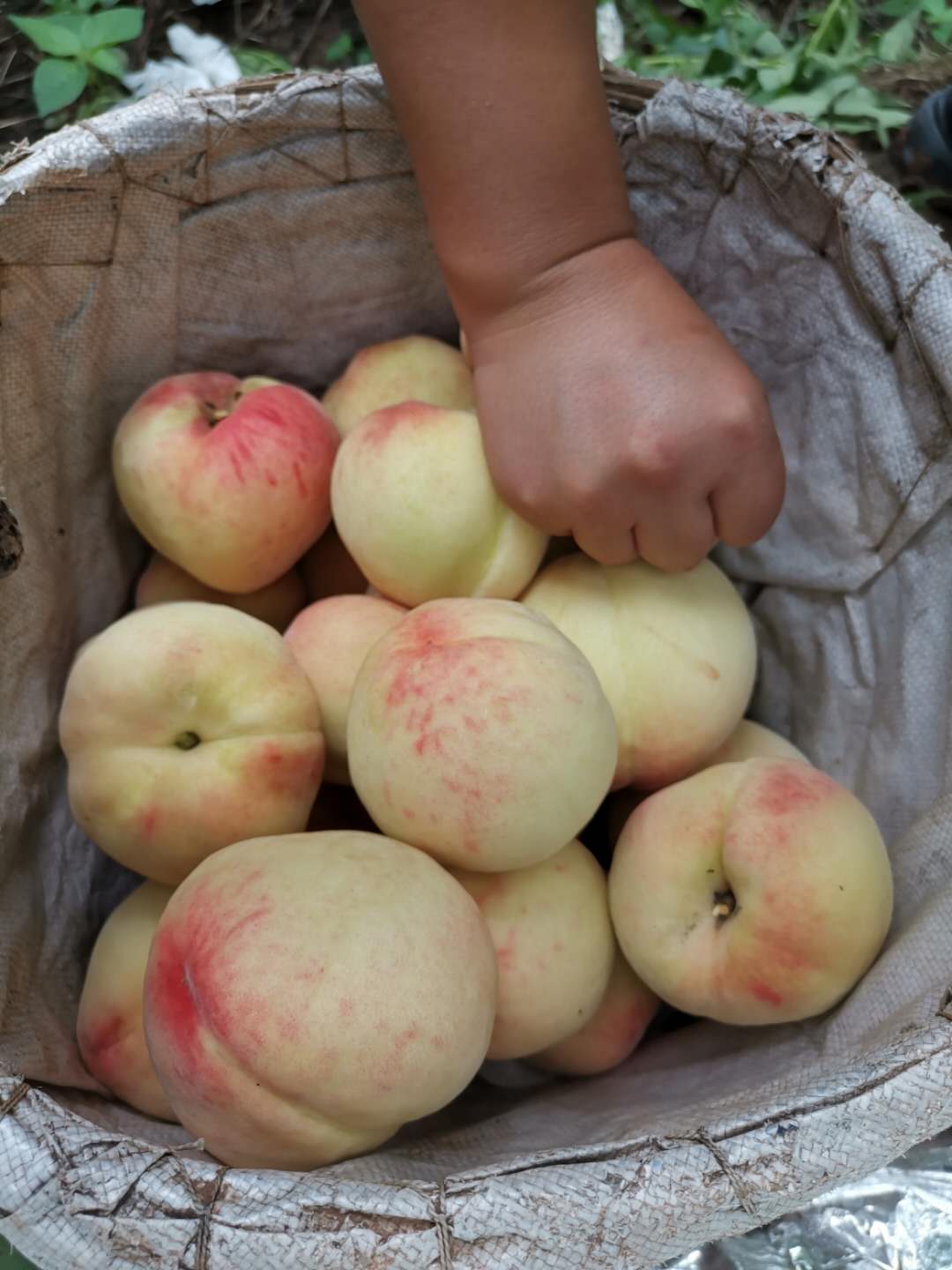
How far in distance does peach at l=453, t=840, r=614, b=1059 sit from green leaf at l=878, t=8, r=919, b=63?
1332 millimetres

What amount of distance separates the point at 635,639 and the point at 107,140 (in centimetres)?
52

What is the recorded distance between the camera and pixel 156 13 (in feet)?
4.86

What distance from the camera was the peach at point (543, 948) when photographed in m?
0.67

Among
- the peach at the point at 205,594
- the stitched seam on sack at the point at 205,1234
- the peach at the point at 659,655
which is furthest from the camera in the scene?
the peach at the point at 205,594

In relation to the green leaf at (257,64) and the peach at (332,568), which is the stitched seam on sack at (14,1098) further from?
the green leaf at (257,64)

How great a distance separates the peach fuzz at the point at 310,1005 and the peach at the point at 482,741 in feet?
0.15

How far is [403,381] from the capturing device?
0.88m

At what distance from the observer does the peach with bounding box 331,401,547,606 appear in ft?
2.41

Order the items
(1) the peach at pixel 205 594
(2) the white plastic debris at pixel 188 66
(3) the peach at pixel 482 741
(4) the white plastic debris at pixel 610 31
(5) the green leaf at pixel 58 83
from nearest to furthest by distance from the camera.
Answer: (3) the peach at pixel 482 741, (1) the peach at pixel 205 594, (5) the green leaf at pixel 58 83, (2) the white plastic debris at pixel 188 66, (4) the white plastic debris at pixel 610 31

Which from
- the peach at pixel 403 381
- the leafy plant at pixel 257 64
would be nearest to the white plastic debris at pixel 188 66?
the leafy plant at pixel 257 64

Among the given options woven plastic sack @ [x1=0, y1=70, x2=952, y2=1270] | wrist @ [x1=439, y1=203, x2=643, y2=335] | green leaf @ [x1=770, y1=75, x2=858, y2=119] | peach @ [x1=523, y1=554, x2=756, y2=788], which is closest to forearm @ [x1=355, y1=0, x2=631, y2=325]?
wrist @ [x1=439, y1=203, x2=643, y2=335]

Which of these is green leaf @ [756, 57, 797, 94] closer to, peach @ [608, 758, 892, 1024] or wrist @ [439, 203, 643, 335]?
wrist @ [439, 203, 643, 335]

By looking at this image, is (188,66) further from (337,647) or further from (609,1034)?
(609,1034)

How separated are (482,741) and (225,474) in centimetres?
31
